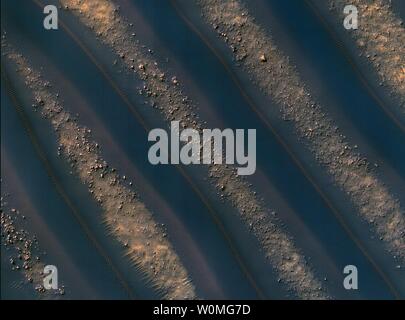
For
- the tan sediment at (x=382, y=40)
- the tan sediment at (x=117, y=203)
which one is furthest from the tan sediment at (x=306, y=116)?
the tan sediment at (x=117, y=203)

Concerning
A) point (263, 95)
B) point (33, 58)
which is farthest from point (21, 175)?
point (263, 95)

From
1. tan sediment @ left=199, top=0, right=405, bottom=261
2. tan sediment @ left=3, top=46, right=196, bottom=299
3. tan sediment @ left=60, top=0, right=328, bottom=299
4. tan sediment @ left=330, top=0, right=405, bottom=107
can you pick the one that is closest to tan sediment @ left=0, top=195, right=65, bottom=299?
tan sediment @ left=3, top=46, right=196, bottom=299

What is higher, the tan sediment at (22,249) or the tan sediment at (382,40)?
the tan sediment at (22,249)

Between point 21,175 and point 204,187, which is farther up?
point 21,175

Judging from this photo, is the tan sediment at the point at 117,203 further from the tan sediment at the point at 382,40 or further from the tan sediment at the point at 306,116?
the tan sediment at the point at 382,40

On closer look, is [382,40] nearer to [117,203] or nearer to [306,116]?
[306,116]
